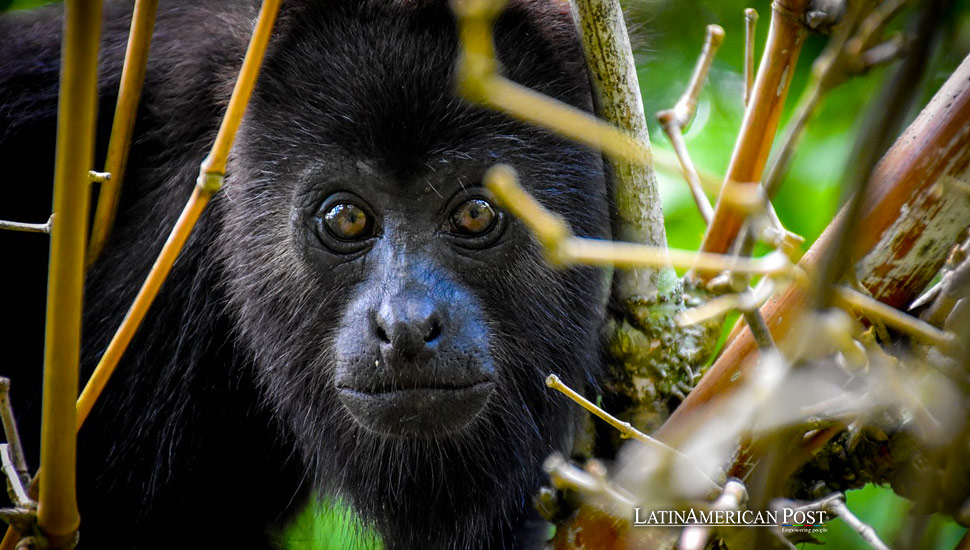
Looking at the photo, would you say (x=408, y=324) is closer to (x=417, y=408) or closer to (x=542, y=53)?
(x=417, y=408)

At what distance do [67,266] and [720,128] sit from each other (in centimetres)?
316

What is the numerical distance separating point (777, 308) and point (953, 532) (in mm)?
2013

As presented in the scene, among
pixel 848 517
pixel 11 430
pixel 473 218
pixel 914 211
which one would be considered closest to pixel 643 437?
pixel 848 517

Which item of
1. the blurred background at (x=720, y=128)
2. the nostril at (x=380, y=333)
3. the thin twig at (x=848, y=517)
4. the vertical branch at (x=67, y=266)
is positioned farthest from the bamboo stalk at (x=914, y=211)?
the blurred background at (x=720, y=128)

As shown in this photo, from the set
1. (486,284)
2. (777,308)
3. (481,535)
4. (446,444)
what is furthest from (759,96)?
(481,535)

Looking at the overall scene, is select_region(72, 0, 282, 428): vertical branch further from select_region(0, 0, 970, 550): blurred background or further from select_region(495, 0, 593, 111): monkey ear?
select_region(0, 0, 970, 550): blurred background

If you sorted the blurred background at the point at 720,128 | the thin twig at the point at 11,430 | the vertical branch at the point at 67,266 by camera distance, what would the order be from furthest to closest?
the blurred background at the point at 720,128 → the thin twig at the point at 11,430 → the vertical branch at the point at 67,266

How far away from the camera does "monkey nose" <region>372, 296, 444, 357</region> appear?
2.19 metres

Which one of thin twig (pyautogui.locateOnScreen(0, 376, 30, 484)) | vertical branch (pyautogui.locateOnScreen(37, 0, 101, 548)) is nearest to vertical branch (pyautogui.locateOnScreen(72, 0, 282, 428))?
vertical branch (pyautogui.locateOnScreen(37, 0, 101, 548))

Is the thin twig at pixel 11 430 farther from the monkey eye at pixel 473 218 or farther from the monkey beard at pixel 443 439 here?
the monkey eye at pixel 473 218

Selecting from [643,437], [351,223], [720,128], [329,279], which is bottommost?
[329,279]

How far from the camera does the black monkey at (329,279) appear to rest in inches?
95.7

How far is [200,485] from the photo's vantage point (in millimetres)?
3035

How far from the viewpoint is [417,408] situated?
2.33 meters
